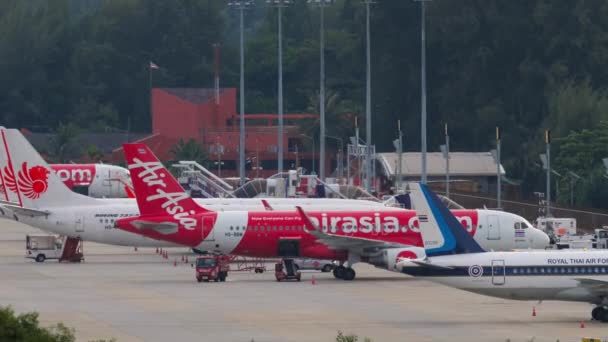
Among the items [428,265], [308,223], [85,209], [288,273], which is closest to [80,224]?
[85,209]

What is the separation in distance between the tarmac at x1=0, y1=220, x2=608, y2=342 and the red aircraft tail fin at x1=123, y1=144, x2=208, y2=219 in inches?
117

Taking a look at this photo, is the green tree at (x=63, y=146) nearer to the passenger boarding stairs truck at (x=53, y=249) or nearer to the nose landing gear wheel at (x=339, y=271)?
the passenger boarding stairs truck at (x=53, y=249)

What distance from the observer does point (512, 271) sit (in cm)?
4766

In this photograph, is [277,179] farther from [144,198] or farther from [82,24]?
[82,24]

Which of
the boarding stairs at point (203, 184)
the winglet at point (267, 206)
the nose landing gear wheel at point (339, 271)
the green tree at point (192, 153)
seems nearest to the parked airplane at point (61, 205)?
the winglet at point (267, 206)

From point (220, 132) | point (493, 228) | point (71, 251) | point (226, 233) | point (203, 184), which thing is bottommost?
point (71, 251)

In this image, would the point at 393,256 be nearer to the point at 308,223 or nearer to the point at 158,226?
the point at 308,223

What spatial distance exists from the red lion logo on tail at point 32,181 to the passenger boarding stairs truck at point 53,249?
2745 millimetres

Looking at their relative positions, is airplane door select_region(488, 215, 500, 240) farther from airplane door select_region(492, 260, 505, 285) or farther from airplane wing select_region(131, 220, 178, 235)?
airplane door select_region(492, 260, 505, 285)

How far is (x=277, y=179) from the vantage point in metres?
103

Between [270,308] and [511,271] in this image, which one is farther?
[270,308]

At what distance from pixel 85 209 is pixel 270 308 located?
23.1 m

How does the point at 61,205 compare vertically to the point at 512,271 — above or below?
above

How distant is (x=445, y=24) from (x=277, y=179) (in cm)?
3957
